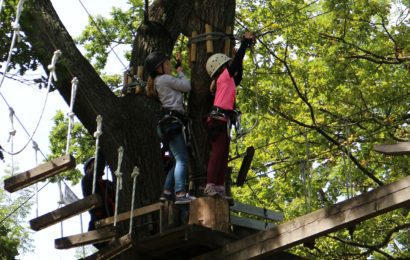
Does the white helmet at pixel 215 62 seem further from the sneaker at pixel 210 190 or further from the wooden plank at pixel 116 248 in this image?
the wooden plank at pixel 116 248

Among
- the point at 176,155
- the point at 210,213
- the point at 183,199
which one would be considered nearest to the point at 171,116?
the point at 176,155

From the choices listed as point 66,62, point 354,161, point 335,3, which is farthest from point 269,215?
point 335,3

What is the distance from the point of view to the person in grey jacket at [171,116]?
678 centimetres

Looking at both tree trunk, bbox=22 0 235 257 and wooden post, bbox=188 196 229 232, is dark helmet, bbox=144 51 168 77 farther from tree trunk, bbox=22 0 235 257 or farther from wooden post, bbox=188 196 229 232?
wooden post, bbox=188 196 229 232

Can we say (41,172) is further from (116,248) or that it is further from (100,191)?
(100,191)

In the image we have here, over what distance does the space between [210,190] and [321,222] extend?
3.54 ft

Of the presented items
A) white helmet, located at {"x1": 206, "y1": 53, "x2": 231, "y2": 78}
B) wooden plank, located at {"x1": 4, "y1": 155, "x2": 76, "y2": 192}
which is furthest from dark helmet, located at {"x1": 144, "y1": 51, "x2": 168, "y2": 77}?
wooden plank, located at {"x1": 4, "y1": 155, "x2": 76, "y2": 192}

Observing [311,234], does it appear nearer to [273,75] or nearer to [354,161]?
[354,161]

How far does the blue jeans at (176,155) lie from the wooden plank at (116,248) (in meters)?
0.58

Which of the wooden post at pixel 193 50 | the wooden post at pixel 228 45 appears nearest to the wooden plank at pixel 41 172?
the wooden post at pixel 193 50

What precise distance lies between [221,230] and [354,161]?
6073 mm

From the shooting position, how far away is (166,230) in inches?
254

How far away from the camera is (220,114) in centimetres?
689

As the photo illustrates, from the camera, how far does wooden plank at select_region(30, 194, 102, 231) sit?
21.6ft
